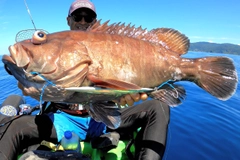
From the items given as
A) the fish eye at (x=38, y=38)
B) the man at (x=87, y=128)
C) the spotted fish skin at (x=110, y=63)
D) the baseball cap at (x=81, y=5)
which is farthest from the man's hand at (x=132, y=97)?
the baseball cap at (x=81, y=5)

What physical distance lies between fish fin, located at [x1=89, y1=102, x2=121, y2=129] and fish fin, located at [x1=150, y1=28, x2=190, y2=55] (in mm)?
1193

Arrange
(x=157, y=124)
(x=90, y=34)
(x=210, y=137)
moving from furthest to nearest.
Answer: (x=210, y=137) < (x=157, y=124) < (x=90, y=34)

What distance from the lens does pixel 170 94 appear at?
112 inches

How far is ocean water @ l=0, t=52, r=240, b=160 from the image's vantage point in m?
4.79

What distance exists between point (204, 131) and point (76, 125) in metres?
4.25

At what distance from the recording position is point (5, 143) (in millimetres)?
2982

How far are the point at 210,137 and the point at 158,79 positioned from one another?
4.01 m

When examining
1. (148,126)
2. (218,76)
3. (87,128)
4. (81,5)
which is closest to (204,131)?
(148,126)

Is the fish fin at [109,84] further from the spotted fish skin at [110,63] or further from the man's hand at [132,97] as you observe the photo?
the man's hand at [132,97]

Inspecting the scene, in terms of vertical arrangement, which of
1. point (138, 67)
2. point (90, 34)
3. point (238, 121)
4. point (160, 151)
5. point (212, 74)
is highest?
point (90, 34)

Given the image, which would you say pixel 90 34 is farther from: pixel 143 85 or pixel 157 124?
pixel 157 124

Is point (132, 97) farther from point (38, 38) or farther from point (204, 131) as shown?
point (204, 131)

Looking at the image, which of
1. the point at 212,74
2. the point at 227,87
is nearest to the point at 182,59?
the point at 212,74

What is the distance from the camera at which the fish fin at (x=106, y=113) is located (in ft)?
8.02
